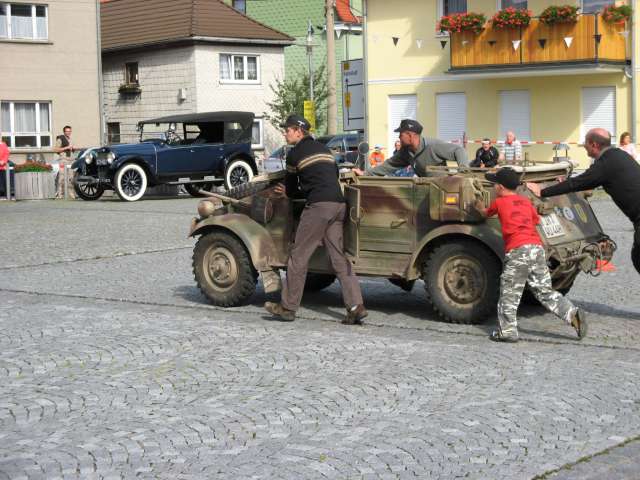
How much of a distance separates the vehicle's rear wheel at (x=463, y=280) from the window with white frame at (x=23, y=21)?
32.0 m

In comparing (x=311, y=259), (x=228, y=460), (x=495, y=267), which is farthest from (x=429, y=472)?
(x=311, y=259)

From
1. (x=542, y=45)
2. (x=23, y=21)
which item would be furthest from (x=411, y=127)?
(x=23, y=21)

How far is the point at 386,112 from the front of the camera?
40.4 metres

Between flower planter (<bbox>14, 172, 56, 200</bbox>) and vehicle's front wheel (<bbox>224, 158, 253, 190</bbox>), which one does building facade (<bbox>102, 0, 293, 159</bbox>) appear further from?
vehicle's front wheel (<bbox>224, 158, 253, 190</bbox>)

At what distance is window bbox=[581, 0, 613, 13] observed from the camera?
115 ft

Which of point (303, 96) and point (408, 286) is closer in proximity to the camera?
point (408, 286)

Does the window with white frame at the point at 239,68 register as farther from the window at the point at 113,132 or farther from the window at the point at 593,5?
the window at the point at 593,5

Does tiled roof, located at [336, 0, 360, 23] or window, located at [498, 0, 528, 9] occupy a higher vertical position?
tiled roof, located at [336, 0, 360, 23]

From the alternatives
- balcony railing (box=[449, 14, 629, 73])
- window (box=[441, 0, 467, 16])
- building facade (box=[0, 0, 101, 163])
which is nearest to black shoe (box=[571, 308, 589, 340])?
balcony railing (box=[449, 14, 629, 73])

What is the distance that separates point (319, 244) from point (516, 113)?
28.3 m

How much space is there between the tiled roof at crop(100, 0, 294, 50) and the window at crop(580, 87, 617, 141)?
14.9 meters

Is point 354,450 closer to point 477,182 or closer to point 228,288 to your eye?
point 477,182

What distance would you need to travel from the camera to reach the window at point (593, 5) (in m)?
35.0

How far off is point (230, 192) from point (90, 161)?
17.8m
